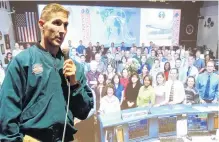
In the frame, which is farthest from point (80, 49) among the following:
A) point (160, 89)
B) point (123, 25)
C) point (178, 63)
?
point (178, 63)

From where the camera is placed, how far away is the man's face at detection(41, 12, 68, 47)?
0.71m

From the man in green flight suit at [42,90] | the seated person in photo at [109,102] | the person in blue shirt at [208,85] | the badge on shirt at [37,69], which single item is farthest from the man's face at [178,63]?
the badge on shirt at [37,69]

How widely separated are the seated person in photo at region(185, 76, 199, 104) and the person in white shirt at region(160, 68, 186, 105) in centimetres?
5

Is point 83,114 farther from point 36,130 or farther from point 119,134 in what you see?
point 119,134

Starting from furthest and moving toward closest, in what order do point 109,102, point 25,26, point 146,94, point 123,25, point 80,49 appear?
1. point 146,94
2. point 109,102
3. point 123,25
4. point 80,49
5. point 25,26

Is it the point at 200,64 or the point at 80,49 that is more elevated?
the point at 80,49

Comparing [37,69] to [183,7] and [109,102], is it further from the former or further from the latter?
[183,7]

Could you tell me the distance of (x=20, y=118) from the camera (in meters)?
0.65

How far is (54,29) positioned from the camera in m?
0.71

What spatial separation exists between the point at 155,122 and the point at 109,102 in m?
0.54

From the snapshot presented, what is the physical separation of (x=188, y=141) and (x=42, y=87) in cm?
211

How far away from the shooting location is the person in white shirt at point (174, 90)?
8.66ft

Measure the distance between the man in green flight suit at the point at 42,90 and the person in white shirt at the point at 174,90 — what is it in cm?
203

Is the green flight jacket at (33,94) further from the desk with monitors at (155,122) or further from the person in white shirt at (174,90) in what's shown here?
the person in white shirt at (174,90)
